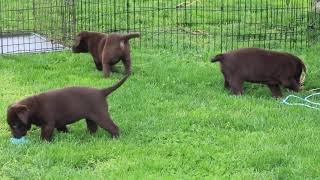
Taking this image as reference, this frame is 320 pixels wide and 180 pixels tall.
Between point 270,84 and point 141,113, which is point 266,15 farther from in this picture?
point 141,113

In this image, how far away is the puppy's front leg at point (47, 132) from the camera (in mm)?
6471

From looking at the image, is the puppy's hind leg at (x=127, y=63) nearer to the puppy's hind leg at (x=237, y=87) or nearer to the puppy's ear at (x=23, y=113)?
the puppy's hind leg at (x=237, y=87)

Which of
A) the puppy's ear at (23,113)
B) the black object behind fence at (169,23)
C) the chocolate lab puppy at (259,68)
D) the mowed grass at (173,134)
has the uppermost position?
the black object behind fence at (169,23)

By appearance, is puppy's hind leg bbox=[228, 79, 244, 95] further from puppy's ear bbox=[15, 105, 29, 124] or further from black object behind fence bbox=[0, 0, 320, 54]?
puppy's ear bbox=[15, 105, 29, 124]

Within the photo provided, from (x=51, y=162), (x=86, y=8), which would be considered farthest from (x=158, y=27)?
(x=51, y=162)

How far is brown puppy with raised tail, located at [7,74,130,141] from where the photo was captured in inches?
255

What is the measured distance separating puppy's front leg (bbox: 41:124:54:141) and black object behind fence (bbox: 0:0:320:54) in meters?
4.74

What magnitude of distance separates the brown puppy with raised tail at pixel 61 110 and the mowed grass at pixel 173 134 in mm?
160

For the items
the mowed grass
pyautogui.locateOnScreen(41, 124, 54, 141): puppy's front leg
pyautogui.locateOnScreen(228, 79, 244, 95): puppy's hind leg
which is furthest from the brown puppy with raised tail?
pyautogui.locateOnScreen(228, 79, 244, 95): puppy's hind leg

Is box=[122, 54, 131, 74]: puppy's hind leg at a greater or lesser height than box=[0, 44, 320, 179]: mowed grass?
greater

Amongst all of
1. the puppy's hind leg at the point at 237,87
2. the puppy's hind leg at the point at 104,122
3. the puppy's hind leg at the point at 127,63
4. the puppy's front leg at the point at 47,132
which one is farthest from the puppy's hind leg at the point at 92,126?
the puppy's hind leg at the point at 127,63

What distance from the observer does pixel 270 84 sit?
8.55 meters

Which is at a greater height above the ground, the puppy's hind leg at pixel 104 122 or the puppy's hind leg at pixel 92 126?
the puppy's hind leg at pixel 104 122

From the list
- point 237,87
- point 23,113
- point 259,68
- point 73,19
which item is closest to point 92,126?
point 23,113
